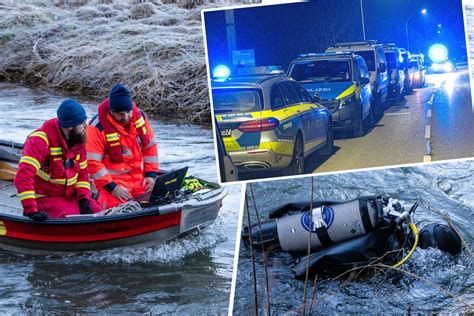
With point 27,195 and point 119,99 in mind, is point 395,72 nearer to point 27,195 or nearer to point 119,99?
point 119,99

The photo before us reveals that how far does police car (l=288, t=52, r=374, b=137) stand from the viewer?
3.95m

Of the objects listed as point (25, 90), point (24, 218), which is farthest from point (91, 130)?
point (25, 90)

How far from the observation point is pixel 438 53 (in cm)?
399

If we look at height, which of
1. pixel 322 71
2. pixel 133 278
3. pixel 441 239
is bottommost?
pixel 133 278

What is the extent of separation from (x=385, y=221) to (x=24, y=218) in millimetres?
2964

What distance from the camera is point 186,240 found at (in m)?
6.68

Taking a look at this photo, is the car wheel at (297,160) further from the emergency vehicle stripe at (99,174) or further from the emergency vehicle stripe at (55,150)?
the emergency vehicle stripe at (99,174)

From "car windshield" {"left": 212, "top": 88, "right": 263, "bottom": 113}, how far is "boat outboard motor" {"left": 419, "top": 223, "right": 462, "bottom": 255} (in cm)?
212

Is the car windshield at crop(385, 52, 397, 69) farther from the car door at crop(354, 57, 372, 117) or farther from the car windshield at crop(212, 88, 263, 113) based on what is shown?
the car windshield at crop(212, 88, 263, 113)

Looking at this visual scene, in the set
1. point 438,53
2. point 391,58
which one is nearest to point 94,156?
point 391,58

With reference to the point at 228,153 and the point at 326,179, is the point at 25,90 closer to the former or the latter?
the point at 326,179

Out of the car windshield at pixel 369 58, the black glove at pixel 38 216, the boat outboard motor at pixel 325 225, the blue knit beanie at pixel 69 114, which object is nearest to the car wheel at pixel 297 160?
the car windshield at pixel 369 58

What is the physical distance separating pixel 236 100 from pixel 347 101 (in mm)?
685

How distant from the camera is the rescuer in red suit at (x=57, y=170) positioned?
229 inches
